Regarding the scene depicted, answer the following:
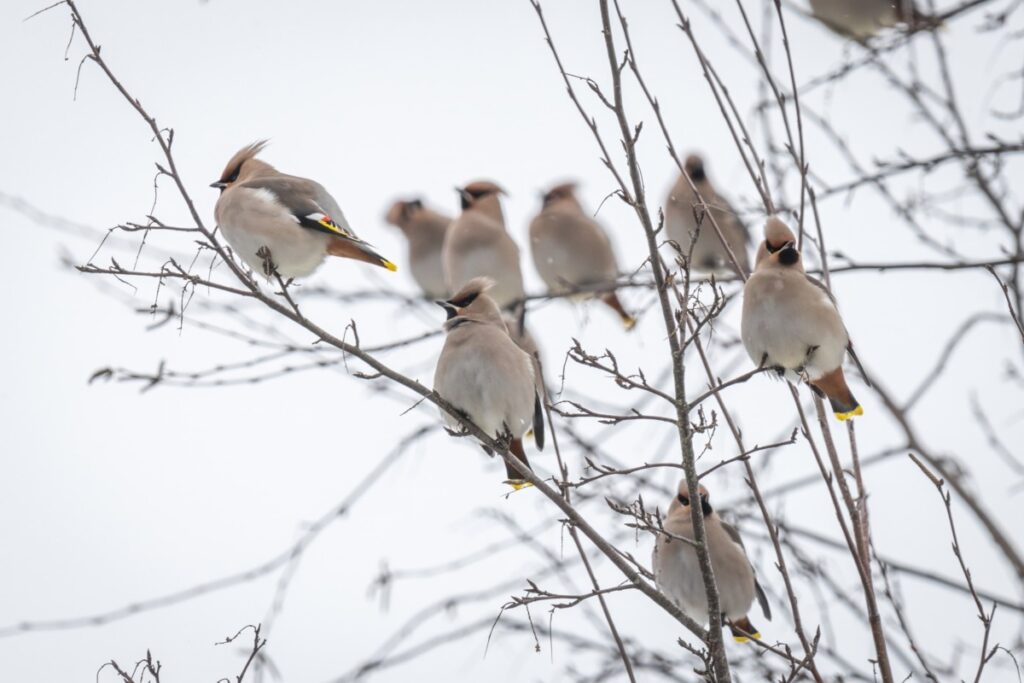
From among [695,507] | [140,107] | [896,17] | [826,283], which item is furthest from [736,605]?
[140,107]

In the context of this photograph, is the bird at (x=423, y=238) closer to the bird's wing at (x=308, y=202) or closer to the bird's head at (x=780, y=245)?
the bird's wing at (x=308, y=202)

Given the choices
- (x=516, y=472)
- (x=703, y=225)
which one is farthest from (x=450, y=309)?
(x=703, y=225)

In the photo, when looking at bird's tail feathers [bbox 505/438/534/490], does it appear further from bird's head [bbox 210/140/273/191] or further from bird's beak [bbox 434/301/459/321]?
bird's head [bbox 210/140/273/191]

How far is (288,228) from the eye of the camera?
14.4 feet

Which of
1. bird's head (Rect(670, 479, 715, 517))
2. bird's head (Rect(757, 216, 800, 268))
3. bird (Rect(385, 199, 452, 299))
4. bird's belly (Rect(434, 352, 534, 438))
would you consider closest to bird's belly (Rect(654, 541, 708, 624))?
bird's head (Rect(670, 479, 715, 517))

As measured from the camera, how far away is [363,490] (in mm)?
4996

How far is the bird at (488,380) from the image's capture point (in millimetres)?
3963

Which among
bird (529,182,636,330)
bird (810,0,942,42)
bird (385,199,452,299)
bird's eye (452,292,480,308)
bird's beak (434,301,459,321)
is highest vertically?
bird (385,199,452,299)

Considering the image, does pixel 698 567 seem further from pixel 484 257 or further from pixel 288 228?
pixel 484 257

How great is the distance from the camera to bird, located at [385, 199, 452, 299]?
8.59m

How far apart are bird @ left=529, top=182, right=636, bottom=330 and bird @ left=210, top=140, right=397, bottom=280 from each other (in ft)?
10.0

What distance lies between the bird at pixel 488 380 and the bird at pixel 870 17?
4.97ft

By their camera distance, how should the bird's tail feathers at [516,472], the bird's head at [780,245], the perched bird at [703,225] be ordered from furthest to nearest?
the perched bird at [703,225]
the bird's head at [780,245]
the bird's tail feathers at [516,472]

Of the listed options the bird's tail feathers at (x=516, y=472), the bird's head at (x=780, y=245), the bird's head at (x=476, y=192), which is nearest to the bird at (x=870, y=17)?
the bird's head at (x=780, y=245)
